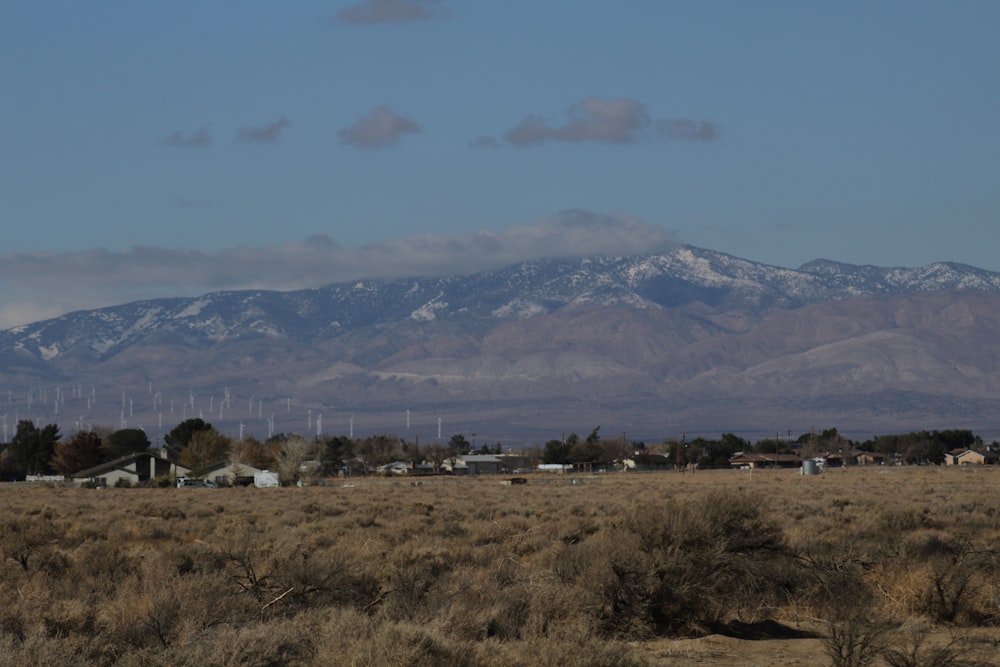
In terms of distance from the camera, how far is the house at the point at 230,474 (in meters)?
93.8

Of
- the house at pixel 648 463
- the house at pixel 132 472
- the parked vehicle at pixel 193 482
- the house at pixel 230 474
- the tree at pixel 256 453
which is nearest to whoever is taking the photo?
the parked vehicle at pixel 193 482

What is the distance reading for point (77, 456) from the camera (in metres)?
115

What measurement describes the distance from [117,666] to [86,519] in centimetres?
2396

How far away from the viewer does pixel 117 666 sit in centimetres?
1430

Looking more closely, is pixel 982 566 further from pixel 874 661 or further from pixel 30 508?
pixel 30 508

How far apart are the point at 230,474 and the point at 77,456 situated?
75.6 feet

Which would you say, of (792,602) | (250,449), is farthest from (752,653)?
(250,449)

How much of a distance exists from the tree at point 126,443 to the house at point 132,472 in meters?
24.9

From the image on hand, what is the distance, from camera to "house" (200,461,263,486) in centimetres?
9375

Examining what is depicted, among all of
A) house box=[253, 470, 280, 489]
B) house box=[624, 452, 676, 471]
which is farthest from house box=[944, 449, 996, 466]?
house box=[253, 470, 280, 489]

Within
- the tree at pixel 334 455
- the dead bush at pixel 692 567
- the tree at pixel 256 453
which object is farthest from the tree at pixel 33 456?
the dead bush at pixel 692 567

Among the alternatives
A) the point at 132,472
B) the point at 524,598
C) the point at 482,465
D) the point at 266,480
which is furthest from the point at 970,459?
the point at 524,598

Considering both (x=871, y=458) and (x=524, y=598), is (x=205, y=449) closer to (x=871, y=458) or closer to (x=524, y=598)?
(x=871, y=458)

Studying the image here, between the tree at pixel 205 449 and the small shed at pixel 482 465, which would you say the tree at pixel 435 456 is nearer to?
the small shed at pixel 482 465
